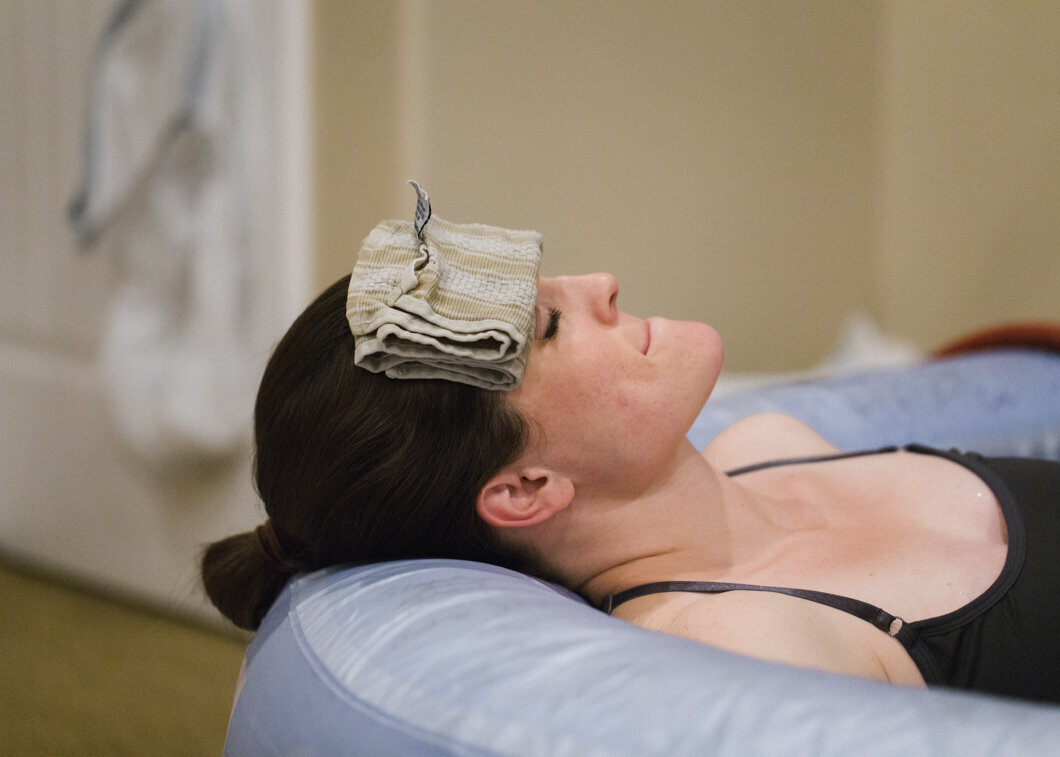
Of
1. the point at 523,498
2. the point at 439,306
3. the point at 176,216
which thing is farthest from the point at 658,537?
the point at 176,216

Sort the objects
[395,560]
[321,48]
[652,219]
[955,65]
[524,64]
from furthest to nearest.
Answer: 1. [955,65]
2. [652,219]
3. [524,64]
4. [321,48]
5. [395,560]

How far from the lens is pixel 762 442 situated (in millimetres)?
1430

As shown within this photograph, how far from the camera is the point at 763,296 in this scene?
117 inches

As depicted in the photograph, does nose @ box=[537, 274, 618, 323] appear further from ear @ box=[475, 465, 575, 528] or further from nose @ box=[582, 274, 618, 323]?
ear @ box=[475, 465, 575, 528]

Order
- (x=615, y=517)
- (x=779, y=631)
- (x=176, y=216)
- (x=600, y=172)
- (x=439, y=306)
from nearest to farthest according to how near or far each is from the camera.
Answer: (x=779, y=631) < (x=439, y=306) < (x=615, y=517) < (x=176, y=216) < (x=600, y=172)

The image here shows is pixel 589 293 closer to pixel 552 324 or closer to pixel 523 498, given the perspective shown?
pixel 552 324

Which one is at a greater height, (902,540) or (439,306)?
(439,306)

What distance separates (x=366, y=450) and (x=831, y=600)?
51 centimetres

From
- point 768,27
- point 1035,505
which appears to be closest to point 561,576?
point 1035,505

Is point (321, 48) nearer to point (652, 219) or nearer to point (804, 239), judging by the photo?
point (652, 219)

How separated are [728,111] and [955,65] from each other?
848 millimetres

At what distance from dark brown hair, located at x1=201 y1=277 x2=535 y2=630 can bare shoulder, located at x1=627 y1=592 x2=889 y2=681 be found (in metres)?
0.26

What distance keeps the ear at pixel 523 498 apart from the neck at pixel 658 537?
43mm

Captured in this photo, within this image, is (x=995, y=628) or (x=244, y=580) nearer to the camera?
(x=995, y=628)
